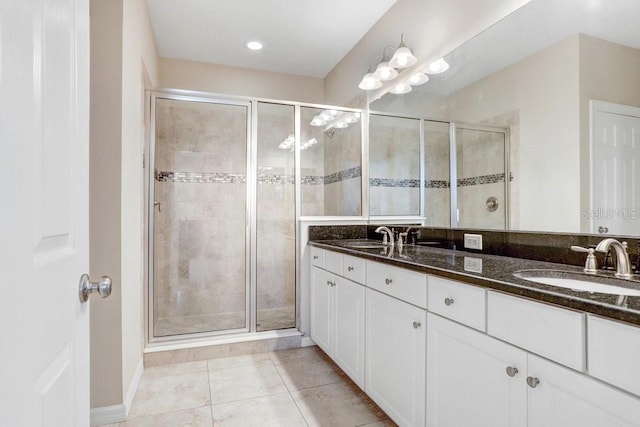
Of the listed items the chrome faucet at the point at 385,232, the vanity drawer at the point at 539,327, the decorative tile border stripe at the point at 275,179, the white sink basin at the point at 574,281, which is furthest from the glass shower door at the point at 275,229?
the vanity drawer at the point at 539,327

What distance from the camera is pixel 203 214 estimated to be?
10.3 ft

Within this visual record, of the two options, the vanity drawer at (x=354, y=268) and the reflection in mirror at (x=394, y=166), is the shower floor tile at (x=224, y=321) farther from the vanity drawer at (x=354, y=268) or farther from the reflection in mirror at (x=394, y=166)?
the reflection in mirror at (x=394, y=166)

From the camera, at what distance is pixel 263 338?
9.25 ft

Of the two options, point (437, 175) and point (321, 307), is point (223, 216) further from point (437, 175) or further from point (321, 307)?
point (437, 175)

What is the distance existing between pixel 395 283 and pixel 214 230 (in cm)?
203

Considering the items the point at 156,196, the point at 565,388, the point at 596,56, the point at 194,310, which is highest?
the point at 596,56

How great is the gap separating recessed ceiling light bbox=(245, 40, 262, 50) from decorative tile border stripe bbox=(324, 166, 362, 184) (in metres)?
1.37

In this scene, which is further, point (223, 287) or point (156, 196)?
point (223, 287)

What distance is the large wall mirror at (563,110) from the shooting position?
51.1 inches

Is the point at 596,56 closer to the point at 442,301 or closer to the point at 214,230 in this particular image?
the point at 442,301

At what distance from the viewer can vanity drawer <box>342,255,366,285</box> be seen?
197cm

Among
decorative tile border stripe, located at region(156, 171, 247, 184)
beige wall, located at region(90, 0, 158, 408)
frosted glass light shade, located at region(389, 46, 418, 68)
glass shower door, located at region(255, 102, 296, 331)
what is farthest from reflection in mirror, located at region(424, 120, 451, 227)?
beige wall, located at region(90, 0, 158, 408)

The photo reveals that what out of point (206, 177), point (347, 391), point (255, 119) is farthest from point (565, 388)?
point (206, 177)

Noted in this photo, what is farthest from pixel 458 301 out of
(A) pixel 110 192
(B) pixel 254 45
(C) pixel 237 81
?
(C) pixel 237 81
